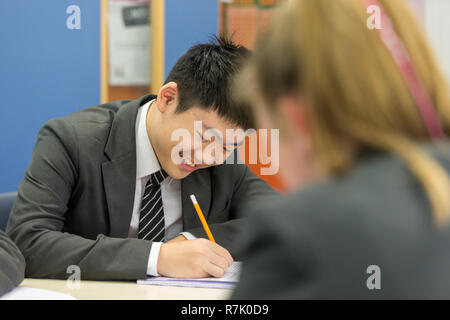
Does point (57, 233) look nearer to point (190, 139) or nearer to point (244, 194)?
point (190, 139)

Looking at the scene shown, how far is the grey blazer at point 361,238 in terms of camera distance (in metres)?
0.43

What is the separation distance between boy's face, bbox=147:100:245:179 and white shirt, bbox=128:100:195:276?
0.03 m

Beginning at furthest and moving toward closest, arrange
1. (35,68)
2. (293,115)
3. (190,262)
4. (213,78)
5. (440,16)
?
(440,16)
(35,68)
(213,78)
(190,262)
(293,115)

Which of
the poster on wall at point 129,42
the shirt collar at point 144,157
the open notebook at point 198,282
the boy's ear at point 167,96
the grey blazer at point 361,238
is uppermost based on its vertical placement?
the poster on wall at point 129,42

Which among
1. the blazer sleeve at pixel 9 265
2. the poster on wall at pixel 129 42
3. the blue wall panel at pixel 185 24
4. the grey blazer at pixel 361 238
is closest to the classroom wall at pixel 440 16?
the blue wall panel at pixel 185 24

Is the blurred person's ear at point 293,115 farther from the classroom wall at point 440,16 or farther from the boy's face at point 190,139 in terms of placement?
the classroom wall at point 440,16

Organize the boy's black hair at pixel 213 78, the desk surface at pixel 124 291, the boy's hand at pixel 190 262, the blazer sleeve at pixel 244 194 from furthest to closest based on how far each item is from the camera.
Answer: the blazer sleeve at pixel 244 194 → the boy's black hair at pixel 213 78 → the boy's hand at pixel 190 262 → the desk surface at pixel 124 291

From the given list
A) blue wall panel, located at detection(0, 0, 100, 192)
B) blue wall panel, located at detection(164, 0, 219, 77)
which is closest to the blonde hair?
blue wall panel, located at detection(0, 0, 100, 192)

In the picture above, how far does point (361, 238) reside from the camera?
0.43 meters

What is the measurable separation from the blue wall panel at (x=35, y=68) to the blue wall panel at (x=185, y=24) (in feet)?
1.15

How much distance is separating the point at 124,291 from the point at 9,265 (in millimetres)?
238

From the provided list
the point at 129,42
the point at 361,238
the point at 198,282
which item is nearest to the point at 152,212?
the point at 198,282
